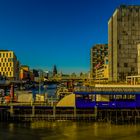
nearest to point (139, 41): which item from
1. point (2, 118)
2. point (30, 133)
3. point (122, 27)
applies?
point (122, 27)

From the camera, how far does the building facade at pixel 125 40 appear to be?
17712cm

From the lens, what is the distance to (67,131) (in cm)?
7600

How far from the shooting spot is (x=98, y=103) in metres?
93.3

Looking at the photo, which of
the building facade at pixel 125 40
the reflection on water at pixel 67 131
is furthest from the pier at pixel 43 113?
the building facade at pixel 125 40

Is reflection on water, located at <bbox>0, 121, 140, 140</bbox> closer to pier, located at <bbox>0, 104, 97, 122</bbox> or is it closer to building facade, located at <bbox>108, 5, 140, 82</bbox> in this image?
pier, located at <bbox>0, 104, 97, 122</bbox>

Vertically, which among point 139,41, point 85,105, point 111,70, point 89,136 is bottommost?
point 89,136

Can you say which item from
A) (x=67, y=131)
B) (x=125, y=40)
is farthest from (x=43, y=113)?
(x=125, y=40)

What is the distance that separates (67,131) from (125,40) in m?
110

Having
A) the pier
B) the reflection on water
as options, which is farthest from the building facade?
the reflection on water

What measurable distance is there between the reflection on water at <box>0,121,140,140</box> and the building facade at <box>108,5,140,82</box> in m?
93.5

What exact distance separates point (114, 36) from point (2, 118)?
107 m

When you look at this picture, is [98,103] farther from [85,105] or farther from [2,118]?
[2,118]

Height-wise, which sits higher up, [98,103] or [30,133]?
[98,103]

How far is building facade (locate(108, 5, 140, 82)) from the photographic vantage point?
17712 centimetres
